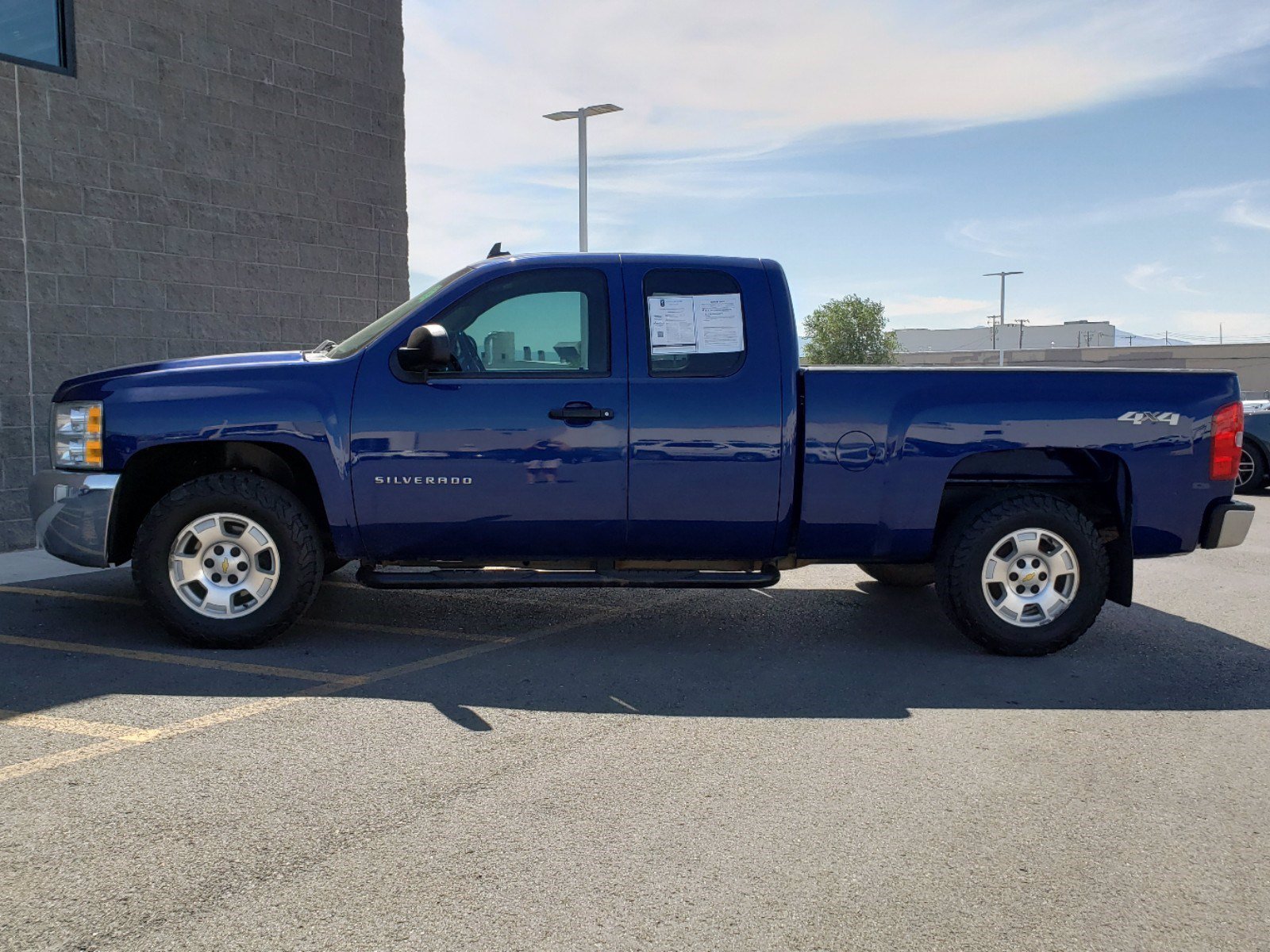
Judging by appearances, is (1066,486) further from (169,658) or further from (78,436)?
(78,436)

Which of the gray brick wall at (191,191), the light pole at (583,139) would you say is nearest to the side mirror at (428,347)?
the gray brick wall at (191,191)

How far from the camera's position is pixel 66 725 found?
4.72m

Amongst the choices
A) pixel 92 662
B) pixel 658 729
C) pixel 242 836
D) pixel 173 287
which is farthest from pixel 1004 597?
pixel 173 287

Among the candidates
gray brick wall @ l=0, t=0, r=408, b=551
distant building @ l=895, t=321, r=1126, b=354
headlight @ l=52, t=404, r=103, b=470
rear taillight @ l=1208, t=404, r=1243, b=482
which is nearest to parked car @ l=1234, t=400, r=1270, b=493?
rear taillight @ l=1208, t=404, r=1243, b=482

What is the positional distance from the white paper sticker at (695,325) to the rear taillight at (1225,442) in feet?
8.29

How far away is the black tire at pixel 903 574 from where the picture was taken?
7.81 m

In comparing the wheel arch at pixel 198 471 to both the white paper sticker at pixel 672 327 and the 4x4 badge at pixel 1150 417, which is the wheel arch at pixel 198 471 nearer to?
the white paper sticker at pixel 672 327

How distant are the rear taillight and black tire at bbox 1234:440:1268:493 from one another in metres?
10.00

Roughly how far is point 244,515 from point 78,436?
1005 mm

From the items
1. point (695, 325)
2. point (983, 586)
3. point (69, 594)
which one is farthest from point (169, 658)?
point (983, 586)

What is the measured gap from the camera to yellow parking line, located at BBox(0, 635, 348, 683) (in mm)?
5551

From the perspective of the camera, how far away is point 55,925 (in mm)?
2990

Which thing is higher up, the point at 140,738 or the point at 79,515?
the point at 79,515

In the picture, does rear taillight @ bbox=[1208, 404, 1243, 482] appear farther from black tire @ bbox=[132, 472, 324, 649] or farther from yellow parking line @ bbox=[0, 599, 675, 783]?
black tire @ bbox=[132, 472, 324, 649]
